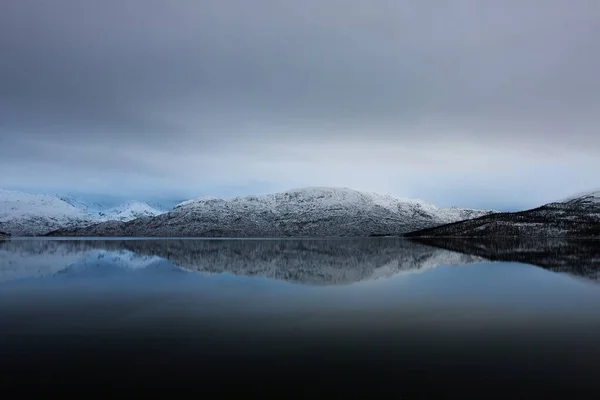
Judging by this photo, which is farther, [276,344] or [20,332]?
[20,332]

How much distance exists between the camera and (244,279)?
52.2 m

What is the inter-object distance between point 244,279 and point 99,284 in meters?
15.5

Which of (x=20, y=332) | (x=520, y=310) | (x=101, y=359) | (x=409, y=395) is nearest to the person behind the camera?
(x=409, y=395)

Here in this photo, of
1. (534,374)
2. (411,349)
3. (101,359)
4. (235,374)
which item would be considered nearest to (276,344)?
(235,374)

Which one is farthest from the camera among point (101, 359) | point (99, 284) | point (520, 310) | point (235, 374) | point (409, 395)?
point (99, 284)

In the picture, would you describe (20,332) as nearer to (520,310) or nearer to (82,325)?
(82,325)

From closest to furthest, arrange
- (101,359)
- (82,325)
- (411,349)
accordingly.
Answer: (101,359)
(411,349)
(82,325)

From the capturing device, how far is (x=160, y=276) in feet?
184

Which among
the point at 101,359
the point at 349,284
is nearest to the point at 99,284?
the point at 349,284

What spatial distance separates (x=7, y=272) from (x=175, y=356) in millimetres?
53073

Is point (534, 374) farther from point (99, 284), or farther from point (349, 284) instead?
point (99, 284)

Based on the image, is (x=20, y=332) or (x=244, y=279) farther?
(x=244, y=279)

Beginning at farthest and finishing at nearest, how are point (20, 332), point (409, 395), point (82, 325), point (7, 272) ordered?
point (7, 272) < point (82, 325) < point (20, 332) < point (409, 395)

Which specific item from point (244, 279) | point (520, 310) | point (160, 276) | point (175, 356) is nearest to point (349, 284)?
point (244, 279)
